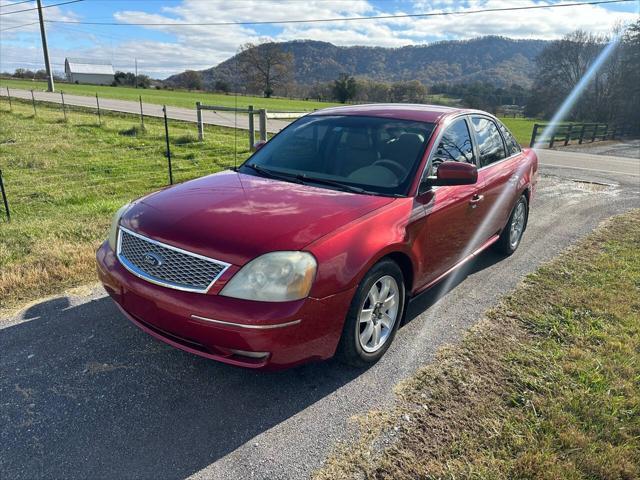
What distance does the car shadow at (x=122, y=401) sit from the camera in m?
2.24

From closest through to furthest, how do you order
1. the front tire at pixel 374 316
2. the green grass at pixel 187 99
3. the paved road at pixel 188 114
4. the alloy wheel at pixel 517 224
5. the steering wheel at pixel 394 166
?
the front tire at pixel 374 316
the steering wheel at pixel 394 166
the alloy wheel at pixel 517 224
the paved road at pixel 188 114
the green grass at pixel 187 99

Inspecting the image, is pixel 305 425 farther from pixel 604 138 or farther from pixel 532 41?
pixel 532 41

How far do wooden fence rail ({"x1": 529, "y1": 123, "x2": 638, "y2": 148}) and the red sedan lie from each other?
2090 centimetres

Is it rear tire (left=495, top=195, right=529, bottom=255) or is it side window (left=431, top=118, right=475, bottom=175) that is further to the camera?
rear tire (left=495, top=195, right=529, bottom=255)

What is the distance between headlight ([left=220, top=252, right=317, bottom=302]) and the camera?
2357mm

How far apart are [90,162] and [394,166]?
8751mm

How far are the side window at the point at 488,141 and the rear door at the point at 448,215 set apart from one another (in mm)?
222

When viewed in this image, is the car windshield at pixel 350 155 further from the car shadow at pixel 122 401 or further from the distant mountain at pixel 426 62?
the distant mountain at pixel 426 62

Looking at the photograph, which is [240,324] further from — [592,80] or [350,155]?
[592,80]

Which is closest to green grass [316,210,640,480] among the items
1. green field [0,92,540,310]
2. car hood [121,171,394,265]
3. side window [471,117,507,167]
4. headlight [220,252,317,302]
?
headlight [220,252,317,302]

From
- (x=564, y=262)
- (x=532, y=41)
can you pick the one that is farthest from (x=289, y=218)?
(x=532, y=41)

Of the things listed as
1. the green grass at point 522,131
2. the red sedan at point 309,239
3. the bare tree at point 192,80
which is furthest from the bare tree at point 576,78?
the bare tree at point 192,80

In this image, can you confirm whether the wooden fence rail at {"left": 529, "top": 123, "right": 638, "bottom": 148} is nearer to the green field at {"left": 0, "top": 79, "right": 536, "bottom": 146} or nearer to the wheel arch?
the green field at {"left": 0, "top": 79, "right": 536, "bottom": 146}

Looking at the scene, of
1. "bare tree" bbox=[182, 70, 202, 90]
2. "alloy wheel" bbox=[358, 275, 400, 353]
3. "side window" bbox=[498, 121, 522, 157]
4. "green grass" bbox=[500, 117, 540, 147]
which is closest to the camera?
"alloy wheel" bbox=[358, 275, 400, 353]
